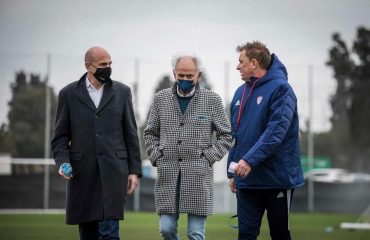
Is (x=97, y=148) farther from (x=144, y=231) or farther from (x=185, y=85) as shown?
(x=144, y=231)

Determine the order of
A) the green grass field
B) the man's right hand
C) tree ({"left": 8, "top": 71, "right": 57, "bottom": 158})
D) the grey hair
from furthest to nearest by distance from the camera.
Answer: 1. tree ({"left": 8, "top": 71, "right": 57, "bottom": 158})
2. the green grass field
3. the grey hair
4. the man's right hand

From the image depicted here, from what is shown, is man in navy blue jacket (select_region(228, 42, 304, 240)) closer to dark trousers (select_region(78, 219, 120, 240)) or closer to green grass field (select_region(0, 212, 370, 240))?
dark trousers (select_region(78, 219, 120, 240))

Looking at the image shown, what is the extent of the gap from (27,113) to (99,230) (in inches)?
624

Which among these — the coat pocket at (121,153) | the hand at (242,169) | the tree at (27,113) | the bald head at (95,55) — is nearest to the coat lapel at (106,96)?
the bald head at (95,55)

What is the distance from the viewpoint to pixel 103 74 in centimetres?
645

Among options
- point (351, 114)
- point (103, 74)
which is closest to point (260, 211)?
point (103, 74)

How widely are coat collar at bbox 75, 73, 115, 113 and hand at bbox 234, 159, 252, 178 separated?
0.97 m

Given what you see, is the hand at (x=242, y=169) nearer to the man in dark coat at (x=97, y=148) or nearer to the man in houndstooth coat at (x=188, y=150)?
the man in houndstooth coat at (x=188, y=150)

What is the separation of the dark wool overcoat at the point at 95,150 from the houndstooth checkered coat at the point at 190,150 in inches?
10.2

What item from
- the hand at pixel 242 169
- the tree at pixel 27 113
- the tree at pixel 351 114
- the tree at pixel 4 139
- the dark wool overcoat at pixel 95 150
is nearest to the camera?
the hand at pixel 242 169

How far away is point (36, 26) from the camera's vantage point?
80.0ft

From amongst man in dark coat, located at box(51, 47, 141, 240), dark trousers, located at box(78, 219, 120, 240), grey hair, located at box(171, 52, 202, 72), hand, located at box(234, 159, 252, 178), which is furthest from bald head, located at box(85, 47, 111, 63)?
hand, located at box(234, 159, 252, 178)

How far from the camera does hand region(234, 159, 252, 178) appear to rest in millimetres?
6016

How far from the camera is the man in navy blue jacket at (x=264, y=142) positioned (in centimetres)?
615
